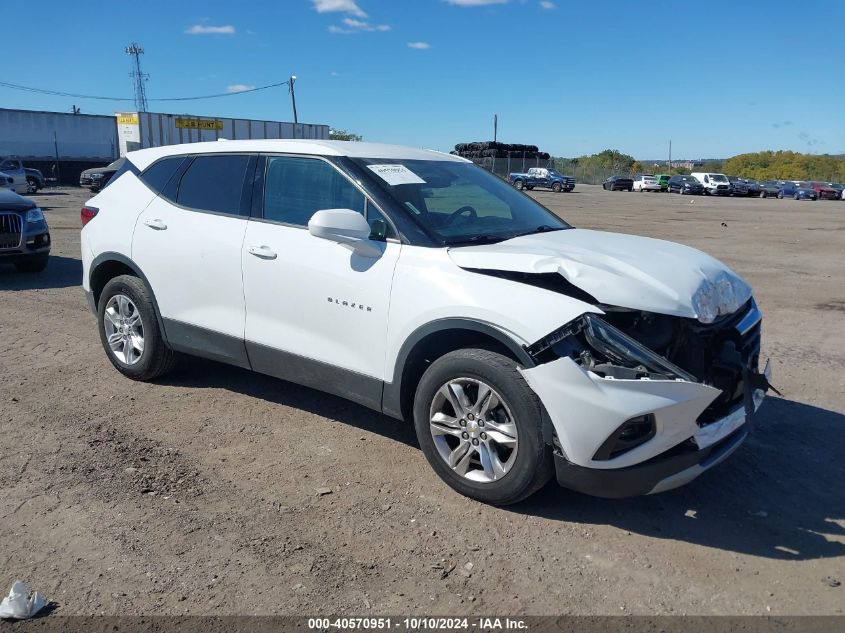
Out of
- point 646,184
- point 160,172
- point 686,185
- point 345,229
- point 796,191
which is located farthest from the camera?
point 646,184

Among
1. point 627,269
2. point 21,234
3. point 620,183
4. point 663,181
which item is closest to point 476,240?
point 627,269

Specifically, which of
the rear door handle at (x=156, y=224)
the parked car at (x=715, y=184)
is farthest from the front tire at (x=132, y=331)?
the parked car at (x=715, y=184)

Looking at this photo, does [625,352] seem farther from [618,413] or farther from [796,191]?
[796,191]

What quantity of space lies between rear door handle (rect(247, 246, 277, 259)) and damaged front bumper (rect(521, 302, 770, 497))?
1886mm

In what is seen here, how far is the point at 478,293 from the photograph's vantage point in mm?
3645

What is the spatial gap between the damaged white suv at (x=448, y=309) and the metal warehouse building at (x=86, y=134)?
3937cm

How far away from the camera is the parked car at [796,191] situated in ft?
162

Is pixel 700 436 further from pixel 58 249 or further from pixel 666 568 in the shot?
pixel 58 249

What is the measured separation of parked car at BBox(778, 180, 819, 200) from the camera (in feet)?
162

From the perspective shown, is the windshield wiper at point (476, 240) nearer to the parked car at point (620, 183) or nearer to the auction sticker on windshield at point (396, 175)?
the auction sticker on windshield at point (396, 175)

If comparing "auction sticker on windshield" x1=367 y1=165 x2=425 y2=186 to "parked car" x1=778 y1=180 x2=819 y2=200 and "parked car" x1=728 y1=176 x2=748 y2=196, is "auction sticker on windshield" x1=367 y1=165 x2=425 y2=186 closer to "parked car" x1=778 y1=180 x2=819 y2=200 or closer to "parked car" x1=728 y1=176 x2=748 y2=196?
"parked car" x1=778 y1=180 x2=819 y2=200

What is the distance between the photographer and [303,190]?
4.61m

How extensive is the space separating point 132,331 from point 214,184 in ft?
4.51

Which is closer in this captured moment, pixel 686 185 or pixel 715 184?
pixel 715 184
